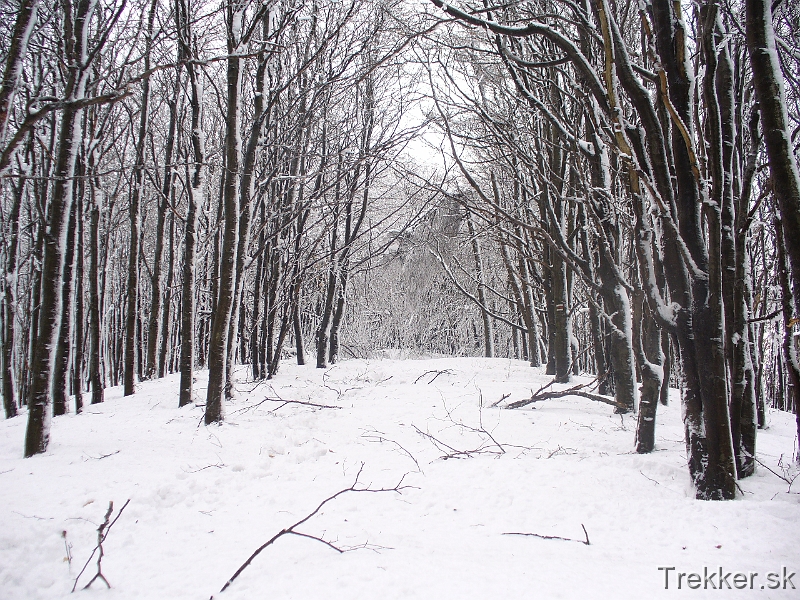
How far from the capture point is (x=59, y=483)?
10.3 ft

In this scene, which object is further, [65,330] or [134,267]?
[134,267]

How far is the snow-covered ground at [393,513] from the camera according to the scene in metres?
1.75

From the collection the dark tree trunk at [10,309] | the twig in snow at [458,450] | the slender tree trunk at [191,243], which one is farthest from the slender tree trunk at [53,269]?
the dark tree trunk at [10,309]

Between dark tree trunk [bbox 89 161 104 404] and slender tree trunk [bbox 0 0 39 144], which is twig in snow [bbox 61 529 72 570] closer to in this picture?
slender tree trunk [bbox 0 0 39 144]

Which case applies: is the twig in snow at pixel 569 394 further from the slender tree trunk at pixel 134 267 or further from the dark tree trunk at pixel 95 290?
the dark tree trunk at pixel 95 290

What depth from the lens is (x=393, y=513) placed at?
97.6 inches

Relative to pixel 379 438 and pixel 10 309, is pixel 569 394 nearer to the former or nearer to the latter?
pixel 379 438

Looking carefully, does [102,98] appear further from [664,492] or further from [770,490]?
[770,490]

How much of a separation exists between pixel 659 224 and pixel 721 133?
575 mm

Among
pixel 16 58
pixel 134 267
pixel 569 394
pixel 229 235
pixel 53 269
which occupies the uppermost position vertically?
pixel 16 58

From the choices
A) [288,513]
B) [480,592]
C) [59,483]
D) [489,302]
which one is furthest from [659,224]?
[489,302]

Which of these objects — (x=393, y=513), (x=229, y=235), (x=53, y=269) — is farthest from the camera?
(x=229, y=235)

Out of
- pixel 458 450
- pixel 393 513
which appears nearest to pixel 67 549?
pixel 393 513

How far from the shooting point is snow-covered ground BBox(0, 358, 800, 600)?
1.75 meters
